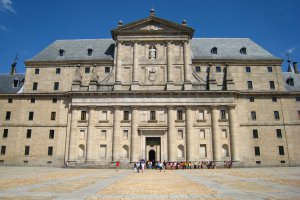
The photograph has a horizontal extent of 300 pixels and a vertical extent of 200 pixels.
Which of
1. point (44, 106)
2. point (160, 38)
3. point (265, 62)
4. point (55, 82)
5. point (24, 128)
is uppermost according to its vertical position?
point (160, 38)

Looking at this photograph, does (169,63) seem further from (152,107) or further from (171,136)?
(171,136)

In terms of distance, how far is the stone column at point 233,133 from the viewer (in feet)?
137

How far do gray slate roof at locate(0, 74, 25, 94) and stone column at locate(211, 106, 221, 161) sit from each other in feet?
119

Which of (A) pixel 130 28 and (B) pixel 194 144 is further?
(A) pixel 130 28

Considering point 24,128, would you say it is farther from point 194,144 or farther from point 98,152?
point 194,144

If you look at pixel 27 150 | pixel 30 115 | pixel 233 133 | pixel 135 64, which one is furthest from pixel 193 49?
pixel 27 150

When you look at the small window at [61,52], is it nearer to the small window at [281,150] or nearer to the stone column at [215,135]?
the stone column at [215,135]

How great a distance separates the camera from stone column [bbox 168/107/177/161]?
136ft

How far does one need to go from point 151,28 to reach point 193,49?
383 inches

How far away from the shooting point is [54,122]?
45.8 meters

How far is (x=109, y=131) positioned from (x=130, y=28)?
18.9 meters

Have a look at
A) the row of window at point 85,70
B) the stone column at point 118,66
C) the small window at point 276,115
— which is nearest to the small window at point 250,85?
the small window at point 276,115

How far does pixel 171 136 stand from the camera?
42.1 metres

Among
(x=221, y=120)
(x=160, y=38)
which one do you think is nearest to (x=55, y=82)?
(x=160, y=38)
